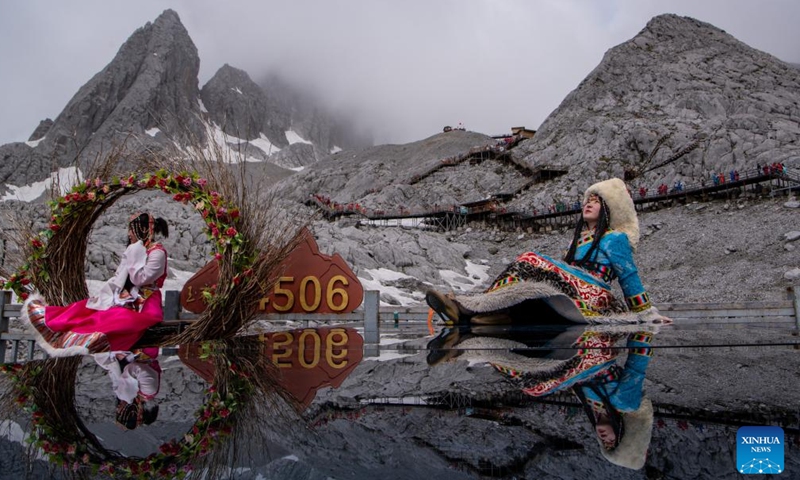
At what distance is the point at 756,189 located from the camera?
30.4m

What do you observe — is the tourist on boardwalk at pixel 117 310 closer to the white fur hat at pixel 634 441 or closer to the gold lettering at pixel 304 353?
the gold lettering at pixel 304 353

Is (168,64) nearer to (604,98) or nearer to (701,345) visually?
(604,98)

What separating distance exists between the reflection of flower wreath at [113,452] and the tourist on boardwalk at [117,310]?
70.3 inches

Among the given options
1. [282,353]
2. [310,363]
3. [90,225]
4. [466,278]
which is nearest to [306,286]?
[90,225]

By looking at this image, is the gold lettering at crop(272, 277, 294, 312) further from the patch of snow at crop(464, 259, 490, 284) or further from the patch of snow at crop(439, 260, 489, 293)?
the patch of snow at crop(464, 259, 490, 284)

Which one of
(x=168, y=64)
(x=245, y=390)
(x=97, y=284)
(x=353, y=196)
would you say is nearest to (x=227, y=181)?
(x=245, y=390)

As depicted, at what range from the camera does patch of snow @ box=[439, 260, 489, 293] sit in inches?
964

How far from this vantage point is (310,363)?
9.39ft

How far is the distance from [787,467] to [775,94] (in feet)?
185

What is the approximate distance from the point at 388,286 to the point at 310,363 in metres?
17.7

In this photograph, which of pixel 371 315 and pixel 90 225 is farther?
pixel 371 315

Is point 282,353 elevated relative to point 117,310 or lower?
lower

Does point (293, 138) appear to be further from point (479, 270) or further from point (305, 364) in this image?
point (305, 364)

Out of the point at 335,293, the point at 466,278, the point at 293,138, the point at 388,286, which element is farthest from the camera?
the point at 293,138
